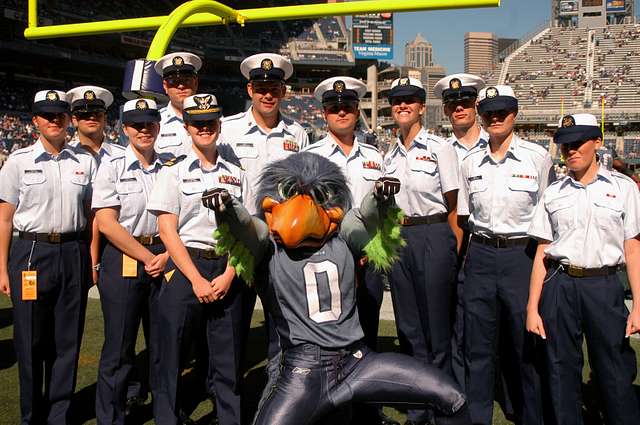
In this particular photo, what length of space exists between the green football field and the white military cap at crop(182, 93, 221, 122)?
6.57 feet

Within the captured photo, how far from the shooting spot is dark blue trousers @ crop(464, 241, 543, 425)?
3.42 meters

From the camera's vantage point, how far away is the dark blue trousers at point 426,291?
142 inches

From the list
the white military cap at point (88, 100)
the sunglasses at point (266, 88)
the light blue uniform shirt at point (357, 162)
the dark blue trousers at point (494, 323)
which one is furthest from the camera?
the white military cap at point (88, 100)

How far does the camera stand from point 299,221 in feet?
7.85

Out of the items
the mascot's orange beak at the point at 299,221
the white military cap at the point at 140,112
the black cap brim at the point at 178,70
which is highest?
the black cap brim at the point at 178,70

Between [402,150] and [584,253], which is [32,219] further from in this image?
[584,253]

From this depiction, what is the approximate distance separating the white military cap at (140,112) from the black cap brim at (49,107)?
0.36 metres

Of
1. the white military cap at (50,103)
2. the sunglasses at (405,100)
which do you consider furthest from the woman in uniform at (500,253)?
the white military cap at (50,103)

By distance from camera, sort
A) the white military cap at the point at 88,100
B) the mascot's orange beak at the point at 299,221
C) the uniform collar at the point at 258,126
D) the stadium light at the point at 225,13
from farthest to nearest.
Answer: the stadium light at the point at 225,13 < the white military cap at the point at 88,100 < the uniform collar at the point at 258,126 < the mascot's orange beak at the point at 299,221

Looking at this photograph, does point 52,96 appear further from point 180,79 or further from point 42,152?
point 180,79

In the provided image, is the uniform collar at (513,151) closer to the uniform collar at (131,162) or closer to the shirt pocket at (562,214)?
the shirt pocket at (562,214)

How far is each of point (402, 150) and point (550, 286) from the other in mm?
1250

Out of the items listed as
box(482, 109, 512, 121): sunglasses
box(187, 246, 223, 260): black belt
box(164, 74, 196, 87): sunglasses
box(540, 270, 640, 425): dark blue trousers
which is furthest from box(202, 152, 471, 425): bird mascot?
box(164, 74, 196, 87): sunglasses

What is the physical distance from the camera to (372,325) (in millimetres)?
3662
